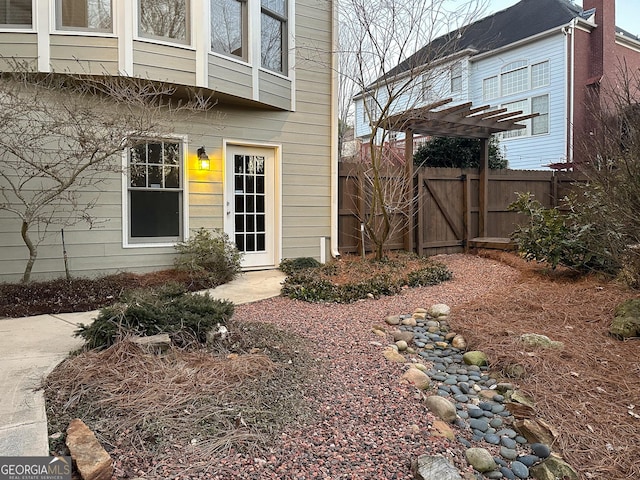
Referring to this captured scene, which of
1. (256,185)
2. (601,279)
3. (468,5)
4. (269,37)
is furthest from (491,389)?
(269,37)

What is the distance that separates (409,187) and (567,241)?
290cm

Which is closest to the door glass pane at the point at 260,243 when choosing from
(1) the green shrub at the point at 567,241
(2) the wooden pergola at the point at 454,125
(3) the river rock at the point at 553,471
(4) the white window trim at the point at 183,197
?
(4) the white window trim at the point at 183,197

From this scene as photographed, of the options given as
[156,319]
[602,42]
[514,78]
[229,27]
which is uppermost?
[602,42]

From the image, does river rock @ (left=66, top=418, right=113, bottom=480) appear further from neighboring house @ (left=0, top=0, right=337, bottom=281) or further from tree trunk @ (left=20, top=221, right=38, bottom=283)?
neighboring house @ (left=0, top=0, right=337, bottom=281)

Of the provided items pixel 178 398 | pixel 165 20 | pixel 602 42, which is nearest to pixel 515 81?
pixel 602 42

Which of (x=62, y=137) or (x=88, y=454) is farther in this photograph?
(x=62, y=137)

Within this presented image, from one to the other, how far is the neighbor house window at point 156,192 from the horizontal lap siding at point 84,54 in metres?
1.10

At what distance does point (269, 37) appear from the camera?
713 cm

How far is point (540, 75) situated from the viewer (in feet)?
43.2

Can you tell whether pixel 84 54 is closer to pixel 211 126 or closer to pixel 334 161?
pixel 211 126

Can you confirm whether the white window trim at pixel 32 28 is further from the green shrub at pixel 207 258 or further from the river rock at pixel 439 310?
the river rock at pixel 439 310

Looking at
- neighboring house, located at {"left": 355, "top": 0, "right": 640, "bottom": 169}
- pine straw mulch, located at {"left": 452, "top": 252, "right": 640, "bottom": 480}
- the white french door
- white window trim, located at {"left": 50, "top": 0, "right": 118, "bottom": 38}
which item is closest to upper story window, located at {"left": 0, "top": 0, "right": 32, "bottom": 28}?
white window trim, located at {"left": 50, "top": 0, "right": 118, "bottom": 38}

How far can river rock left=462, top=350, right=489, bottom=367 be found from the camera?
3.35 meters

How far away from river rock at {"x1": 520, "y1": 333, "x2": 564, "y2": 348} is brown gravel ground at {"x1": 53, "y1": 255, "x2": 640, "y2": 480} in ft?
0.28
